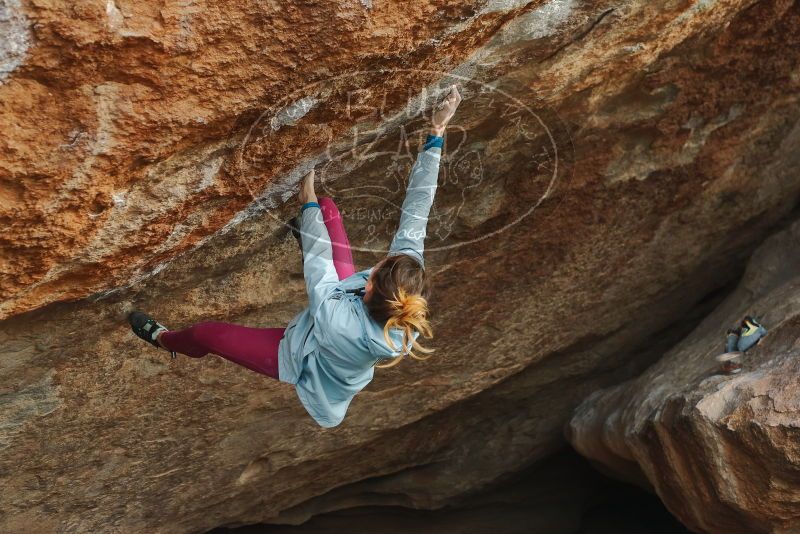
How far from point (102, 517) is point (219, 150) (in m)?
2.38

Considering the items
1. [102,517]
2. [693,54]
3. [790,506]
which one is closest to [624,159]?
[693,54]

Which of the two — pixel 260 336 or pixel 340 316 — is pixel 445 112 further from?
pixel 260 336

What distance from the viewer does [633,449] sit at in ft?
13.9

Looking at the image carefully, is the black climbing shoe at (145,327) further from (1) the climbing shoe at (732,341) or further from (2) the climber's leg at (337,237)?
(1) the climbing shoe at (732,341)

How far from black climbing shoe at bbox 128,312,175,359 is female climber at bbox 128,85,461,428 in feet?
0.37

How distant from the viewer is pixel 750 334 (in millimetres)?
3910

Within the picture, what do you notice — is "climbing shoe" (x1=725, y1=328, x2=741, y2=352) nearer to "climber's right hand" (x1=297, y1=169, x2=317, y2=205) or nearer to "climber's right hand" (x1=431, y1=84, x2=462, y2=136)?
"climber's right hand" (x1=431, y1=84, x2=462, y2=136)

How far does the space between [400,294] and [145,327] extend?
3.75 ft

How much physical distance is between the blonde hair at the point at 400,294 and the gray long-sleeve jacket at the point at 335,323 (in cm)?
8

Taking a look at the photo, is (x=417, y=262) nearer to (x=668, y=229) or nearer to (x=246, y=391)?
(x=246, y=391)

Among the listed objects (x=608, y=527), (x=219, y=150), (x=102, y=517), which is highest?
(x=219, y=150)

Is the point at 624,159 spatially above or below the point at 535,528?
above

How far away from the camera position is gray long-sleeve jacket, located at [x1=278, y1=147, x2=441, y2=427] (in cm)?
274

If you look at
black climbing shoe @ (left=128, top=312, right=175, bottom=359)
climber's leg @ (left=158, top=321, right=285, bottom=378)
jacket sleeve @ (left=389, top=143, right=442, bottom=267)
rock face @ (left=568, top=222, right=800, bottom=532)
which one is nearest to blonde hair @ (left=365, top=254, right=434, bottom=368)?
jacket sleeve @ (left=389, top=143, right=442, bottom=267)
